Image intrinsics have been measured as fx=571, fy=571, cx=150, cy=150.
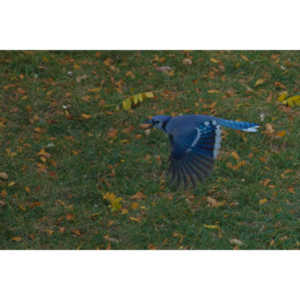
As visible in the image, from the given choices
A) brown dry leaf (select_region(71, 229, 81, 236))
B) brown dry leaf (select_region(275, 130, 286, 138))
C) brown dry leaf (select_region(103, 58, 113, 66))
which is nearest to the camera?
brown dry leaf (select_region(71, 229, 81, 236))

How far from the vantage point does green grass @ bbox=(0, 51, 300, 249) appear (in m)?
4.12

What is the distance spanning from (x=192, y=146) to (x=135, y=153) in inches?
51.9

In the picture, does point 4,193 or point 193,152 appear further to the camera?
point 4,193

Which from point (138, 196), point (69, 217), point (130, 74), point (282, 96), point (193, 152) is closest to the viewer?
point (193, 152)

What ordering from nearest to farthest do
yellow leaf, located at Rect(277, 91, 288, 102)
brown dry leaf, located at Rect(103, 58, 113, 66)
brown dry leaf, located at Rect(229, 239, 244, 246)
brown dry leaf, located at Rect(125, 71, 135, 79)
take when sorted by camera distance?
1. brown dry leaf, located at Rect(229, 239, 244, 246)
2. yellow leaf, located at Rect(277, 91, 288, 102)
3. brown dry leaf, located at Rect(125, 71, 135, 79)
4. brown dry leaf, located at Rect(103, 58, 113, 66)

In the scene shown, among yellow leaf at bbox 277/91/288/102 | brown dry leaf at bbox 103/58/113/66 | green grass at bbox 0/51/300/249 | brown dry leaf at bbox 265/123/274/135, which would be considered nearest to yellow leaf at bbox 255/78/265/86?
green grass at bbox 0/51/300/249

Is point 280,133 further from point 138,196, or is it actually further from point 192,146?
point 192,146

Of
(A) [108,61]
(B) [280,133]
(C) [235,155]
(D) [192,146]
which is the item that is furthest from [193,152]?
(A) [108,61]

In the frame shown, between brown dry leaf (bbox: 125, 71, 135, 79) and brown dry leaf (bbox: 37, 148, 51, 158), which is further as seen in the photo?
brown dry leaf (bbox: 125, 71, 135, 79)

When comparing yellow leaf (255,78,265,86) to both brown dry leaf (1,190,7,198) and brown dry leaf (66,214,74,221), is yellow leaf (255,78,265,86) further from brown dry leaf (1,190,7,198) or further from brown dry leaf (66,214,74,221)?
brown dry leaf (1,190,7,198)

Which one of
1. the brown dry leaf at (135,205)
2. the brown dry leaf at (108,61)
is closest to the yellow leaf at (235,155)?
the brown dry leaf at (135,205)

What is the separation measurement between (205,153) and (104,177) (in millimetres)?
1314

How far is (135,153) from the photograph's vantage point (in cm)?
475

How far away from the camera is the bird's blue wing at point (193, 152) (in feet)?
11.1
